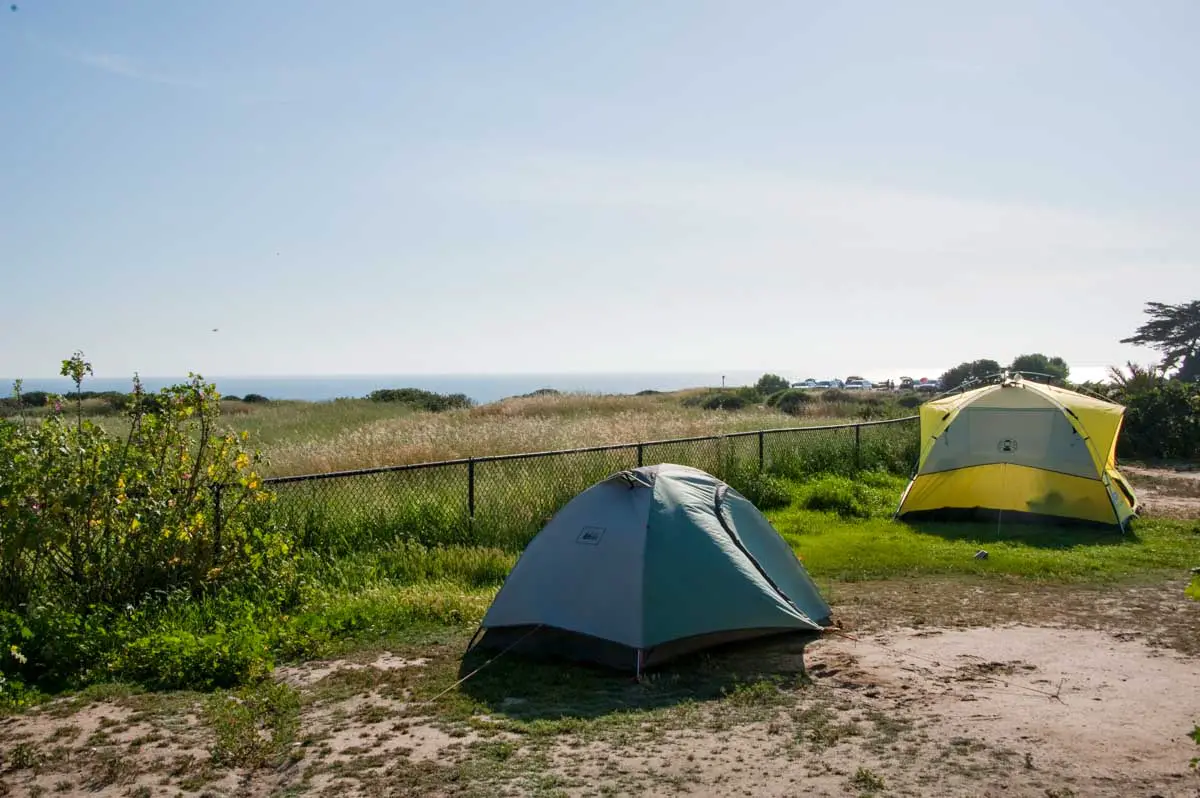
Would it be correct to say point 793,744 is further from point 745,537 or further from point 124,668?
point 124,668

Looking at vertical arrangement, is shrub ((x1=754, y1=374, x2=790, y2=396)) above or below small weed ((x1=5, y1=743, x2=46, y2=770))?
above

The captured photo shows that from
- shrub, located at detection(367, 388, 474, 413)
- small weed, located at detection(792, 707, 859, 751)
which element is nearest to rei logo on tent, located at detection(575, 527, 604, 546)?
small weed, located at detection(792, 707, 859, 751)

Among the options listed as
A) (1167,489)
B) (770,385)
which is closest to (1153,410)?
(1167,489)

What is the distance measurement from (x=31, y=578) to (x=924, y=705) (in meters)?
6.57

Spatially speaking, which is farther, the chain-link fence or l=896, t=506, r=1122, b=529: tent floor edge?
l=896, t=506, r=1122, b=529: tent floor edge

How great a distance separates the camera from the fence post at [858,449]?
17203mm

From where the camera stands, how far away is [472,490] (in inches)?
429

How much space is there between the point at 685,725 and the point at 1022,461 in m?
9.17

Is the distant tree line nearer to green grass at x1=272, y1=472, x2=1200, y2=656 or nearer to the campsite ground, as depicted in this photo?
green grass at x1=272, y1=472, x2=1200, y2=656

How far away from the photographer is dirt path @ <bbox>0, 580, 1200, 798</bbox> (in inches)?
188

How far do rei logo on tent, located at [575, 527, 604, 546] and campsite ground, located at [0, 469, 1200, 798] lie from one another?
3.46ft

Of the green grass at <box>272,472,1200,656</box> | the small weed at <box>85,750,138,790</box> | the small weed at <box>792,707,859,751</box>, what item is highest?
the green grass at <box>272,472,1200,656</box>

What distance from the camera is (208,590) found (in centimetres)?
815

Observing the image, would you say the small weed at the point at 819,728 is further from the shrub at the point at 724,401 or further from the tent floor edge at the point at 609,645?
the shrub at the point at 724,401
